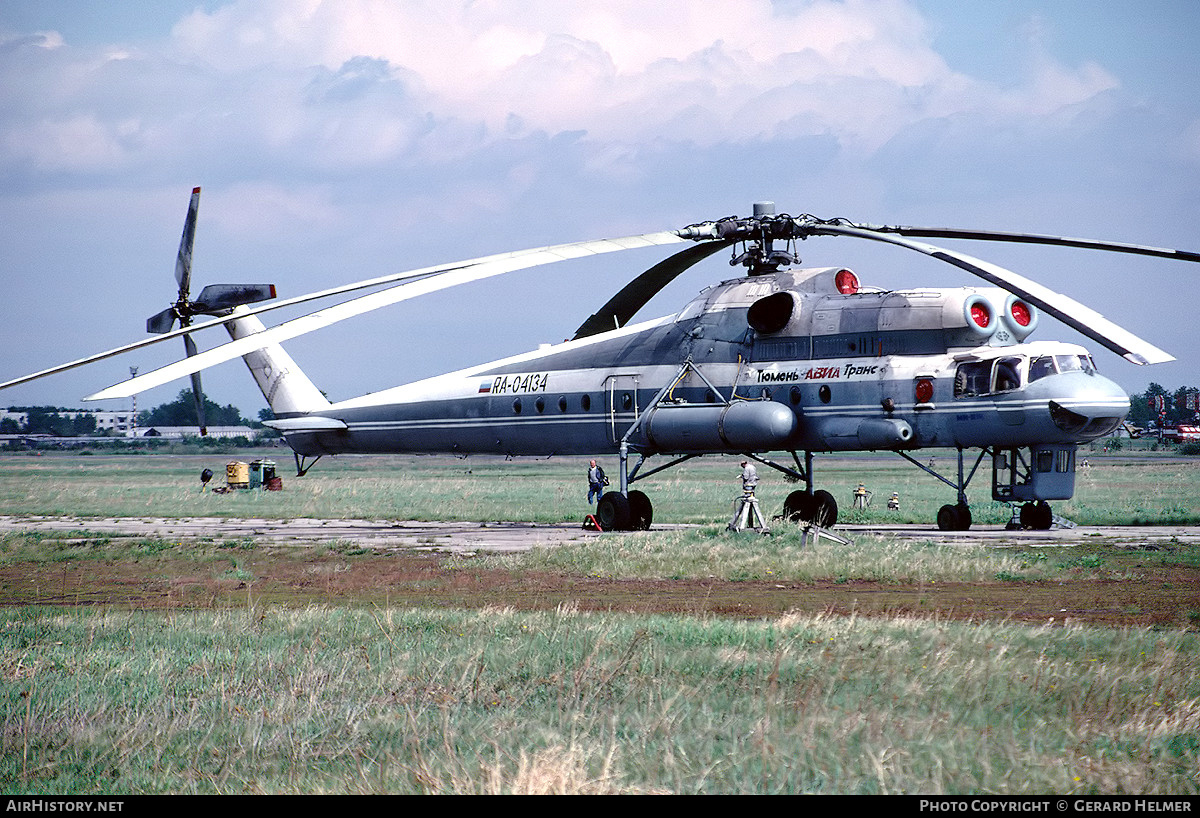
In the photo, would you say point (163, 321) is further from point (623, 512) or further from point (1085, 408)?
point (1085, 408)

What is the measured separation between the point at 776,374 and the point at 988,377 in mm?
4220

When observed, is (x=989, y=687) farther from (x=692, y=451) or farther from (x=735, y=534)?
(x=692, y=451)

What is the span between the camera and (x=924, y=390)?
23.0 meters

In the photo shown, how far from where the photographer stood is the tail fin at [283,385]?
108 feet

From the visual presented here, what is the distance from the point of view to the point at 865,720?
27.0ft

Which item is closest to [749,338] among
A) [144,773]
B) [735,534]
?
[735,534]

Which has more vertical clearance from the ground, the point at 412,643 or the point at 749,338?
the point at 749,338

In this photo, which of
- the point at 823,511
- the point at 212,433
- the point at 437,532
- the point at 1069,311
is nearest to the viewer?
the point at 1069,311

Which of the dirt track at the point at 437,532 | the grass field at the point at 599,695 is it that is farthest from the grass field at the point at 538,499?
the grass field at the point at 599,695

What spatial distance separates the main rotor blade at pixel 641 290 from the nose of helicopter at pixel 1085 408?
23.7 feet

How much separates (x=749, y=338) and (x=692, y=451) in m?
2.67

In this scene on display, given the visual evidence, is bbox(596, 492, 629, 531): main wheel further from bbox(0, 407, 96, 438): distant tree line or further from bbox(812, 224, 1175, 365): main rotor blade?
bbox(0, 407, 96, 438): distant tree line

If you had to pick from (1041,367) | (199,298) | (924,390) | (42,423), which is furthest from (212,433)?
(1041,367)

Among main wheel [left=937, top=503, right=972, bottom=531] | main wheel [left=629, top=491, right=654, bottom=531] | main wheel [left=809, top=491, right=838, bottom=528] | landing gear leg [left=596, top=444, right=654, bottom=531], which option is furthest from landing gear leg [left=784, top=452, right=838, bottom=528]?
landing gear leg [left=596, top=444, right=654, bottom=531]
